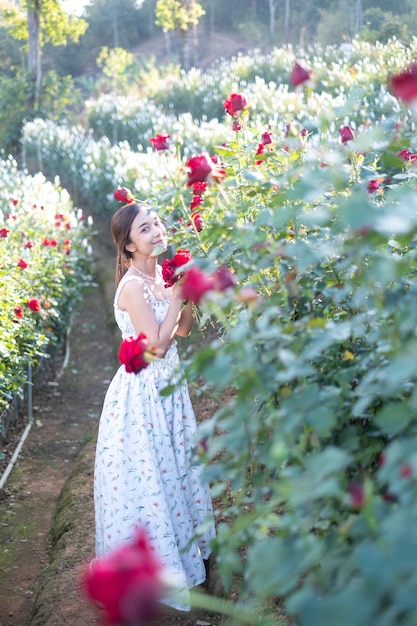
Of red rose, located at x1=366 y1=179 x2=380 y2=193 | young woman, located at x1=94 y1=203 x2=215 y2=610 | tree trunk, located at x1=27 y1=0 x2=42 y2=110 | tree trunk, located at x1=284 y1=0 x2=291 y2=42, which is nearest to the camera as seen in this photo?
red rose, located at x1=366 y1=179 x2=380 y2=193

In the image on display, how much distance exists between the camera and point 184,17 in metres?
16.3

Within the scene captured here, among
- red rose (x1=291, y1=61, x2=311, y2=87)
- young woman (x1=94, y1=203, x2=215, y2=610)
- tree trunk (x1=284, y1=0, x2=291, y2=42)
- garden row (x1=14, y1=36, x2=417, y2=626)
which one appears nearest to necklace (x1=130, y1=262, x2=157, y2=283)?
young woman (x1=94, y1=203, x2=215, y2=610)

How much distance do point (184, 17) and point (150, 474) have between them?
15049 mm

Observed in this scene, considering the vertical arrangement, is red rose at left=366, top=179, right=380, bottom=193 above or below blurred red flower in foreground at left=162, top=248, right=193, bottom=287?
above

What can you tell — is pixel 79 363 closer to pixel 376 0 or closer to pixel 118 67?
pixel 376 0

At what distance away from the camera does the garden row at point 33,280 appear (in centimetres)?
408

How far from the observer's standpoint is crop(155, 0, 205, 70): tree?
1655 cm

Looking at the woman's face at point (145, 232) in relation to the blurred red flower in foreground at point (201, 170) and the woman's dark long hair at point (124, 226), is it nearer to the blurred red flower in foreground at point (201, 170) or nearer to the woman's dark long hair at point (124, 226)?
the woman's dark long hair at point (124, 226)

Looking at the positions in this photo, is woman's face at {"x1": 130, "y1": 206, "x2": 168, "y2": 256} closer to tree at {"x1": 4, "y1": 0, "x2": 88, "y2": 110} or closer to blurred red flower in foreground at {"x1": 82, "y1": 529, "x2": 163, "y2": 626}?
blurred red flower in foreground at {"x1": 82, "y1": 529, "x2": 163, "y2": 626}

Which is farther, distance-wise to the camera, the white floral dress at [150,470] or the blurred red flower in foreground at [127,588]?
the white floral dress at [150,470]

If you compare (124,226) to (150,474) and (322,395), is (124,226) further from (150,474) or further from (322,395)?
(322,395)

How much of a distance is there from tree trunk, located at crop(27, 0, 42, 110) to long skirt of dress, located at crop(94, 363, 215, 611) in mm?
15801

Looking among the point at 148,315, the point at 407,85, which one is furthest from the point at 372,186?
the point at 407,85

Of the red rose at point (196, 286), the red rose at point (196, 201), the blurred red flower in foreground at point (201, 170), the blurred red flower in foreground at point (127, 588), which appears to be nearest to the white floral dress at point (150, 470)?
the red rose at point (196, 201)
